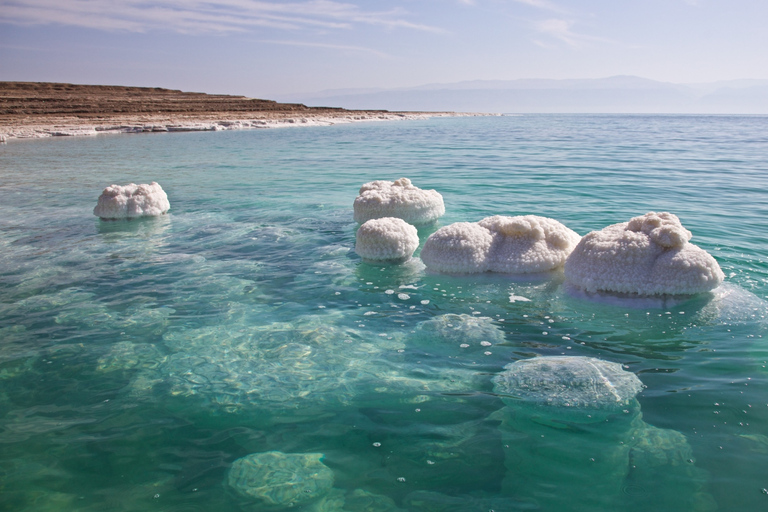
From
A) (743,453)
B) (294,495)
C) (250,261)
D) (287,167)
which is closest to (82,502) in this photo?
(294,495)

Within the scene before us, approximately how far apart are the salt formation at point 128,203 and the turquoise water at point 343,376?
3.24ft

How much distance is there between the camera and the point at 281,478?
118 inches

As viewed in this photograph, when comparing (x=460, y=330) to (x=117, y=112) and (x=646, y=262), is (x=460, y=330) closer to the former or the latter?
(x=646, y=262)

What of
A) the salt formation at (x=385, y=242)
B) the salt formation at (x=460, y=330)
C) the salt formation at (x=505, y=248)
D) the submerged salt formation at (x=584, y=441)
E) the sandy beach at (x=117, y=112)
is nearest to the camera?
the submerged salt formation at (x=584, y=441)

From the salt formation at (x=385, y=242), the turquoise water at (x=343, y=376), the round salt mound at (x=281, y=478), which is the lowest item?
the round salt mound at (x=281, y=478)

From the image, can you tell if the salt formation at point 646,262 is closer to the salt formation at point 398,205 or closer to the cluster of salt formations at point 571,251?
the cluster of salt formations at point 571,251

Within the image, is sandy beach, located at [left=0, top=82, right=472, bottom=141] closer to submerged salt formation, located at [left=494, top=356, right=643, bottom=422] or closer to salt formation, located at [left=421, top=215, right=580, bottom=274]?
salt formation, located at [left=421, top=215, right=580, bottom=274]

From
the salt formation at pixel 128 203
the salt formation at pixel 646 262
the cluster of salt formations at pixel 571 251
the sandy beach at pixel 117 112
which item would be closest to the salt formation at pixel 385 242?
the cluster of salt formations at pixel 571 251

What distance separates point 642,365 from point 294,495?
278cm

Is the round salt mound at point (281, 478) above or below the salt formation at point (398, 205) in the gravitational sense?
below

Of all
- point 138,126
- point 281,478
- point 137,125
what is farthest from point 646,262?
point 137,125

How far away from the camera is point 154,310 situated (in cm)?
538

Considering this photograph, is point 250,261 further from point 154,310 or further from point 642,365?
point 642,365

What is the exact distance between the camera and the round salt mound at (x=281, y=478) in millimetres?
2873
